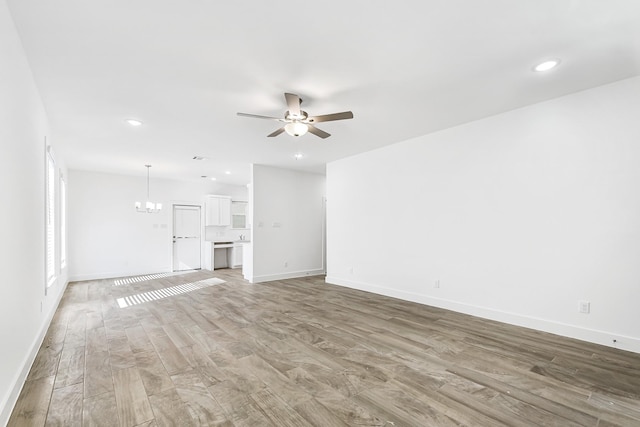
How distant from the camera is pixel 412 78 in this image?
2.89 m

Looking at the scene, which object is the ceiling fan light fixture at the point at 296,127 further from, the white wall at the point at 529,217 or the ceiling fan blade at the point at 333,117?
the white wall at the point at 529,217

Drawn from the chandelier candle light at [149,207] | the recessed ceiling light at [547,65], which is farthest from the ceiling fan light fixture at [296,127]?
the chandelier candle light at [149,207]

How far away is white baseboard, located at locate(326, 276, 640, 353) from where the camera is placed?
117 inches

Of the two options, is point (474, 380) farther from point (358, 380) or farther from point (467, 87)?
point (467, 87)

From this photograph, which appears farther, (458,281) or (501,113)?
(458,281)

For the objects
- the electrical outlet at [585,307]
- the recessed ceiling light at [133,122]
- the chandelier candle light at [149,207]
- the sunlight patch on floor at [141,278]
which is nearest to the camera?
the electrical outlet at [585,307]

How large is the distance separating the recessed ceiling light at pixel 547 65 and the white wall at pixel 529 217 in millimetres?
921

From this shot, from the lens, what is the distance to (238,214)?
974 cm

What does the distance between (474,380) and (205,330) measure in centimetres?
295

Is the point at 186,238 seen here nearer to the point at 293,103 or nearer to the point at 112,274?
the point at 112,274

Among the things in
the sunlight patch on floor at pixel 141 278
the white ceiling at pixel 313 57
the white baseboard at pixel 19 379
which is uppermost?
the white ceiling at pixel 313 57

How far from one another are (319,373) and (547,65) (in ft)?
11.3

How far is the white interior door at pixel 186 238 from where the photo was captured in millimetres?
8641

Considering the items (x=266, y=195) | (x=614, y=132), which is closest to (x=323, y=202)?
(x=266, y=195)
